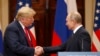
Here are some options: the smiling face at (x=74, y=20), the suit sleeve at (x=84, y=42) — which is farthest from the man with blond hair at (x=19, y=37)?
the suit sleeve at (x=84, y=42)

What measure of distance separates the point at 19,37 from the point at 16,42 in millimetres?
88

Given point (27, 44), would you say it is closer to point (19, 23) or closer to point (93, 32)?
point (19, 23)

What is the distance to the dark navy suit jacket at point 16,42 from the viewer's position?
12.9ft

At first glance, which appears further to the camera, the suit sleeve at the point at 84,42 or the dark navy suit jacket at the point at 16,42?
the dark navy suit jacket at the point at 16,42

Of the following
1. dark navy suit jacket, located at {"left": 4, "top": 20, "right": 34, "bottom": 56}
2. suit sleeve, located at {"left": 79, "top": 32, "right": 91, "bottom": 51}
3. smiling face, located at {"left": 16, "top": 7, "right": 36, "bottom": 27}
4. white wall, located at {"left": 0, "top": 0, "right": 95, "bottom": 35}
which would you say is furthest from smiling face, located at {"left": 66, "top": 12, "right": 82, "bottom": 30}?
white wall, located at {"left": 0, "top": 0, "right": 95, "bottom": 35}

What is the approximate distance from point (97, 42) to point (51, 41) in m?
0.93

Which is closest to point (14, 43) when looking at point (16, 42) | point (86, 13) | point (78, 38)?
point (16, 42)

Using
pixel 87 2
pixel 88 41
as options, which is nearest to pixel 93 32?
pixel 87 2

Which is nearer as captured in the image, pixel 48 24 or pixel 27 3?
pixel 27 3

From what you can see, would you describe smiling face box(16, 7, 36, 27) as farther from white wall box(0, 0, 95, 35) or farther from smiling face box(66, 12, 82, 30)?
white wall box(0, 0, 95, 35)

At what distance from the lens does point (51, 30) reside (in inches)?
240

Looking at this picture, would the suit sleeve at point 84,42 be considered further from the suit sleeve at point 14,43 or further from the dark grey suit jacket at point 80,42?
the suit sleeve at point 14,43

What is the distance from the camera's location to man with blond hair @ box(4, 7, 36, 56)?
3.94m

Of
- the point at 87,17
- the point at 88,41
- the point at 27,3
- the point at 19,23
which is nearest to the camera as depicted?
the point at 88,41
